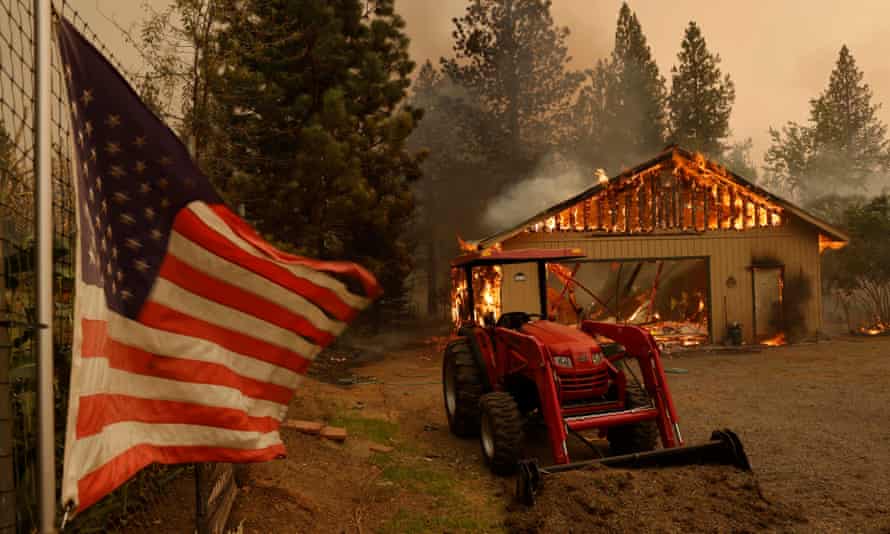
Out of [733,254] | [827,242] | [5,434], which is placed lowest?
[5,434]

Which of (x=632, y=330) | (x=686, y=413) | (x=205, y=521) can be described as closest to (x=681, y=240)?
(x=686, y=413)

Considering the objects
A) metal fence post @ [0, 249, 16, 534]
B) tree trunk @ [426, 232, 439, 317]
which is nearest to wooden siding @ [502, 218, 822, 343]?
metal fence post @ [0, 249, 16, 534]

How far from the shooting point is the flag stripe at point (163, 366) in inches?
92.2

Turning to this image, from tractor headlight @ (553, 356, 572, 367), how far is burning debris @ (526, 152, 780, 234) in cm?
1120

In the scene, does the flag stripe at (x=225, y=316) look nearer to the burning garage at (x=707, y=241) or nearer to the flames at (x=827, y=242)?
the burning garage at (x=707, y=241)

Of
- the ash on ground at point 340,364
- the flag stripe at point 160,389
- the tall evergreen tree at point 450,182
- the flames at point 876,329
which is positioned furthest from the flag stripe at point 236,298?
the tall evergreen tree at point 450,182

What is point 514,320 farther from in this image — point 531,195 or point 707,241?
point 531,195

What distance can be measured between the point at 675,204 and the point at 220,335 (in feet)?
56.3

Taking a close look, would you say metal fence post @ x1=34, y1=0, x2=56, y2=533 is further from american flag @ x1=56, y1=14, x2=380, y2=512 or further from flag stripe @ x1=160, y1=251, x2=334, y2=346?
flag stripe @ x1=160, y1=251, x2=334, y2=346

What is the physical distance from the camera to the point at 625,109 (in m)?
52.4

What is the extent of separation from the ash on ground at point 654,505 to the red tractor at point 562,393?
20 cm

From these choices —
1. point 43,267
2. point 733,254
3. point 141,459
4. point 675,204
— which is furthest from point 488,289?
point 43,267

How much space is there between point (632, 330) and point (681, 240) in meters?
12.4

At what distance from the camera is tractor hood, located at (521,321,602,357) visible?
6344 mm
